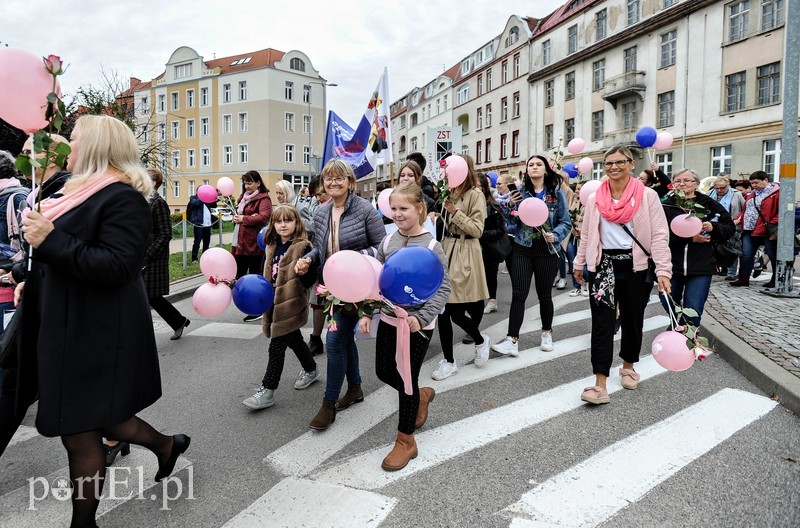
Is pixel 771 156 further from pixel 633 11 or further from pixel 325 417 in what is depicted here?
pixel 325 417

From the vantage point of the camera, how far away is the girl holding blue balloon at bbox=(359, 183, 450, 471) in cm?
278

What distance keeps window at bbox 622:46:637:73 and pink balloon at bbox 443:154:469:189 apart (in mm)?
29981

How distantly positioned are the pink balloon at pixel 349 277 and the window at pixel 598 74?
33.8 meters

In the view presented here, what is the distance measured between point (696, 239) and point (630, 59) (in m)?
30.1

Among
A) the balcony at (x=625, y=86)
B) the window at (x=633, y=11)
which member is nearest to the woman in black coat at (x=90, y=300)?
the balcony at (x=625, y=86)

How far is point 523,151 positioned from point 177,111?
1363 inches

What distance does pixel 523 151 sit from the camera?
4153 centimetres

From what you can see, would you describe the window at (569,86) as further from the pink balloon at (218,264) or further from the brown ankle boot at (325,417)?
the brown ankle boot at (325,417)

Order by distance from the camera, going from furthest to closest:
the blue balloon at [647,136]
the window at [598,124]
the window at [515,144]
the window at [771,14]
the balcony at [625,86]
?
1. the window at [515,144]
2. the window at [598,124]
3. the balcony at [625,86]
4. the window at [771,14]
5. the blue balloon at [647,136]

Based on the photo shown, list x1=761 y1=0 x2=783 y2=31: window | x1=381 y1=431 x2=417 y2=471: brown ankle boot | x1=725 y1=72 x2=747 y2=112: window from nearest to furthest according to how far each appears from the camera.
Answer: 1. x1=381 y1=431 x2=417 y2=471: brown ankle boot
2. x1=761 y1=0 x2=783 y2=31: window
3. x1=725 y1=72 x2=747 y2=112: window

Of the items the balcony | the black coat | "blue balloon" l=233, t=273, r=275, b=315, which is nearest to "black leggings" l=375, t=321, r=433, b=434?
"blue balloon" l=233, t=273, r=275, b=315

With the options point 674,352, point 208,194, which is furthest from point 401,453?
point 208,194

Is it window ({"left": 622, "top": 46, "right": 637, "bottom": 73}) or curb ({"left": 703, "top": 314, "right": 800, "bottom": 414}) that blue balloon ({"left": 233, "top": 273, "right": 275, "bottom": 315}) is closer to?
curb ({"left": 703, "top": 314, "right": 800, "bottom": 414})

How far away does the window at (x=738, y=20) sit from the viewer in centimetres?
2367
